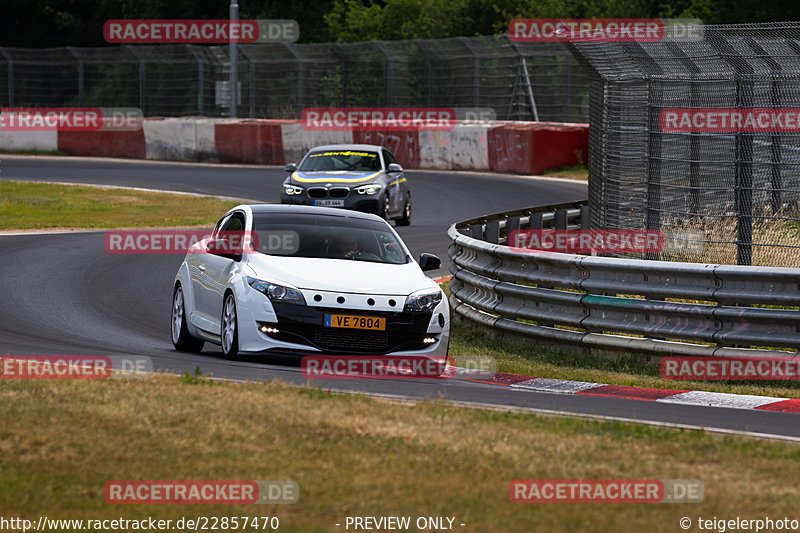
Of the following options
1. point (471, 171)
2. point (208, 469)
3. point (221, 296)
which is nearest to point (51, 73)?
point (471, 171)

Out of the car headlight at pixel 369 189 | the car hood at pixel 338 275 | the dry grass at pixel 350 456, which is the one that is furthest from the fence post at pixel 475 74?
the dry grass at pixel 350 456

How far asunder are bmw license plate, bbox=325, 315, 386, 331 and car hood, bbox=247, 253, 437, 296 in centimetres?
22

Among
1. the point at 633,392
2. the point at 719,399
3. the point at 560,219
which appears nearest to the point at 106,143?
the point at 560,219

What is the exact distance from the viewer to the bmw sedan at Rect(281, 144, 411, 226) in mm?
23859

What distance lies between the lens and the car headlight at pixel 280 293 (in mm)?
11109

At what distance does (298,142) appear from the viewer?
131ft

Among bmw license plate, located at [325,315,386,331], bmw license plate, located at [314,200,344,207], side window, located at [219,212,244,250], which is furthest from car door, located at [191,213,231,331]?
bmw license plate, located at [314,200,344,207]

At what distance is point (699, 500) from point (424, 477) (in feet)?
4.42

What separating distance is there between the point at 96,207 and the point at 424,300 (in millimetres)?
18942

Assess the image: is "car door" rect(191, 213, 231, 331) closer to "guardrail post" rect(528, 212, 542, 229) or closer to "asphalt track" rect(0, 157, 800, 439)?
"asphalt track" rect(0, 157, 800, 439)

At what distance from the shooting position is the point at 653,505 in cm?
646

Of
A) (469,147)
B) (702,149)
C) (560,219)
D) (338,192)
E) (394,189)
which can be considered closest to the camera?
(702,149)

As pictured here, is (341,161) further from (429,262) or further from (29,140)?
(29,140)

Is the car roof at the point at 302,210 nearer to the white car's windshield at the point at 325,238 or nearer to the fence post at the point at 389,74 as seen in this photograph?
the white car's windshield at the point at 325,238
